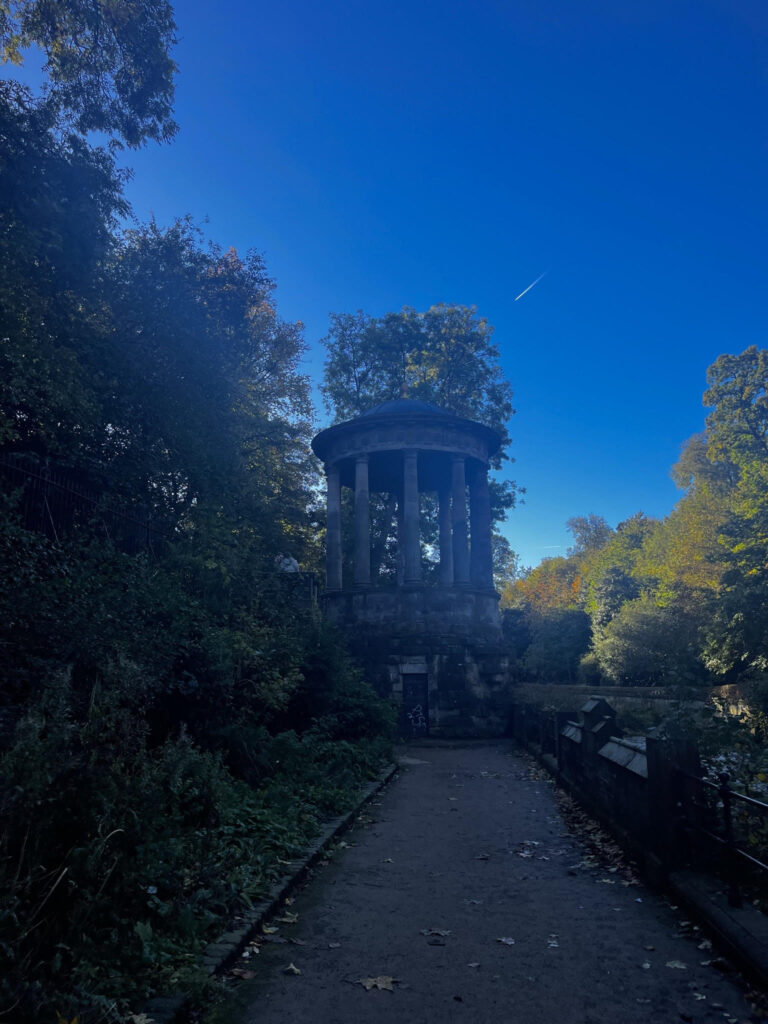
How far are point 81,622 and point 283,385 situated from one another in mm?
19626

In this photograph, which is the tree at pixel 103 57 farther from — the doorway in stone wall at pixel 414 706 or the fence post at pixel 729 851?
the doorway in stone wall at pixel 414 706

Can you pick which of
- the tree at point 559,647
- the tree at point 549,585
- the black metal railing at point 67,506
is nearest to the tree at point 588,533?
the tree at point 549,585

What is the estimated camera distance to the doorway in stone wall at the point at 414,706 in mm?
26125

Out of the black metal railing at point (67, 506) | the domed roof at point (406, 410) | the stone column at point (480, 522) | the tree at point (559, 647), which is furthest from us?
the tree at point (559, 647)

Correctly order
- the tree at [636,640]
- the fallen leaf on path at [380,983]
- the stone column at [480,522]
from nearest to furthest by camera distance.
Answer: the fallen leaf on path at [380,983] < the tree at [636,640] < the stone column at [480,522]

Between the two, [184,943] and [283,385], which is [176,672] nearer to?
[184,943]

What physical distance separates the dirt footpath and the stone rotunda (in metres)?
17.8

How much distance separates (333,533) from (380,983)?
2647 centimetres

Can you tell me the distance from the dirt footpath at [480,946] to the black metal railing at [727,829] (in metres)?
0.57

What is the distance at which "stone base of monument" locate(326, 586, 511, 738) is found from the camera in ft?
86.4

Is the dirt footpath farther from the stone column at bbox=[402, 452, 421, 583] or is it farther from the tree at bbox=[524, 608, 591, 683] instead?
the tree at bbox=[524, 608, 591, 683]

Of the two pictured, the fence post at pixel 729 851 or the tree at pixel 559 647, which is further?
the tree at pixel 559 647

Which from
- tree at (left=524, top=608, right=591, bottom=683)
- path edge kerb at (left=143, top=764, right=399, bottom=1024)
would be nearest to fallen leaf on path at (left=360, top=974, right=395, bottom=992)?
path edge kerb at (left=143, top=764, right=399, bottom=1024)

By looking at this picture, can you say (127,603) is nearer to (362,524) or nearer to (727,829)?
(727,829)
